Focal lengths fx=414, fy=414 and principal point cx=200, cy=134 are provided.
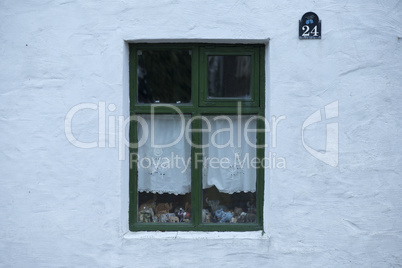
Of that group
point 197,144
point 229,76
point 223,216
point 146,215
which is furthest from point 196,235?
point 229,76

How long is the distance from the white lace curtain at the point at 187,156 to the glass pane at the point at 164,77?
19 centimetres

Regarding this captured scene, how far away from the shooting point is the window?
3.74 meters

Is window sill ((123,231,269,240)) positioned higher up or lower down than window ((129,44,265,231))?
lower down

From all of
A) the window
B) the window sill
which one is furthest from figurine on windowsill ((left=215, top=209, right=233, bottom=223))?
the window sill

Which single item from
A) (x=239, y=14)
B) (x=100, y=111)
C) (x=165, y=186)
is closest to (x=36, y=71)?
(x=100, y=111)

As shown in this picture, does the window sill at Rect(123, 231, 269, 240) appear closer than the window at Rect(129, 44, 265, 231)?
Yes

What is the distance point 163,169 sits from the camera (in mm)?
3852

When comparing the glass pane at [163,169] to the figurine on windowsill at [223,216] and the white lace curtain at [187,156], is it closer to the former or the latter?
the white lace curtain at [187,156]

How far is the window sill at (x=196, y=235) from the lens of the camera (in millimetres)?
3613

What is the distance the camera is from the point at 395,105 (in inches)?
140

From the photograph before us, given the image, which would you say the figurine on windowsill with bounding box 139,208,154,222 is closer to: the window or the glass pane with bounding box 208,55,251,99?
the window

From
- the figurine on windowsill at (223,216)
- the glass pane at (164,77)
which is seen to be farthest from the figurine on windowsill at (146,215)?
the glass pane at (164,77)

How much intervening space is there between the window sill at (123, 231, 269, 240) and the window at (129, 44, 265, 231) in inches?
2.0
